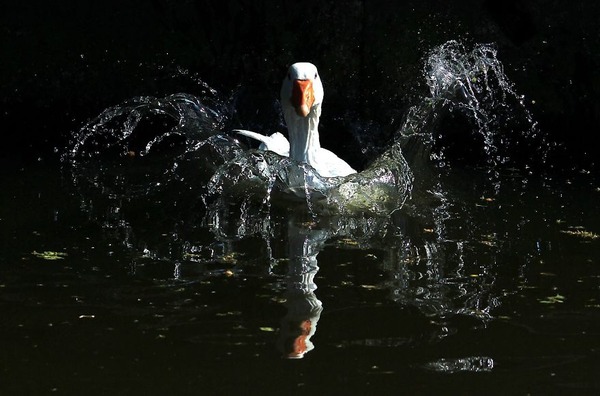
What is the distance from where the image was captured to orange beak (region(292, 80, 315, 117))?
7277 millimetres

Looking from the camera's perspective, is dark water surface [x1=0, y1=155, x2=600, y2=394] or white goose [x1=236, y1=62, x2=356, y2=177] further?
white goose [x1=236, y1=62, x2=356, y2=177]

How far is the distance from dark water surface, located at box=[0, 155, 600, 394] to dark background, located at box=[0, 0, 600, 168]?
2766 mm

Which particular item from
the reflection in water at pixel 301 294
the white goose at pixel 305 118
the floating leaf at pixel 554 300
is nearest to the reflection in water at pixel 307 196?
the reflection in water at pixel 301 294

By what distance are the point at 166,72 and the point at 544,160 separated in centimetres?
346

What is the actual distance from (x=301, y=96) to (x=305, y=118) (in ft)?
1.01

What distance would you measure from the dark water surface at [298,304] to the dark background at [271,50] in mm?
2766

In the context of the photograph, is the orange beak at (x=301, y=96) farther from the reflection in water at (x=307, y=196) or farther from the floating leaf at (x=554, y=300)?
the floating leaf at (x=554, y=300)

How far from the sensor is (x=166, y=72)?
9625mm

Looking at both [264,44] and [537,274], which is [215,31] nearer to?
[264,44]

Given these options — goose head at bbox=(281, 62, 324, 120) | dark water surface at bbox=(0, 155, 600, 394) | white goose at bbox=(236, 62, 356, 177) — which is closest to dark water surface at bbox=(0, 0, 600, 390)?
dark water surface at bbox=(0, 155, 600, 394)

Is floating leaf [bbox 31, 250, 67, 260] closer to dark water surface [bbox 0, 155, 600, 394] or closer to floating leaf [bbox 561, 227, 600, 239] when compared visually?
dark water surface [bbox 0, 155, 600, 394]

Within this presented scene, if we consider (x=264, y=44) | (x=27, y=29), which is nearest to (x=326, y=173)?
(x=264, y=44)

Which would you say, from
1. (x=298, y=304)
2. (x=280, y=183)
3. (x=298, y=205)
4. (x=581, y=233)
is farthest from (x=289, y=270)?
(x=581, y=233)

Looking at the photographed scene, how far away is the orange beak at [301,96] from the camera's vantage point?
287 inches
